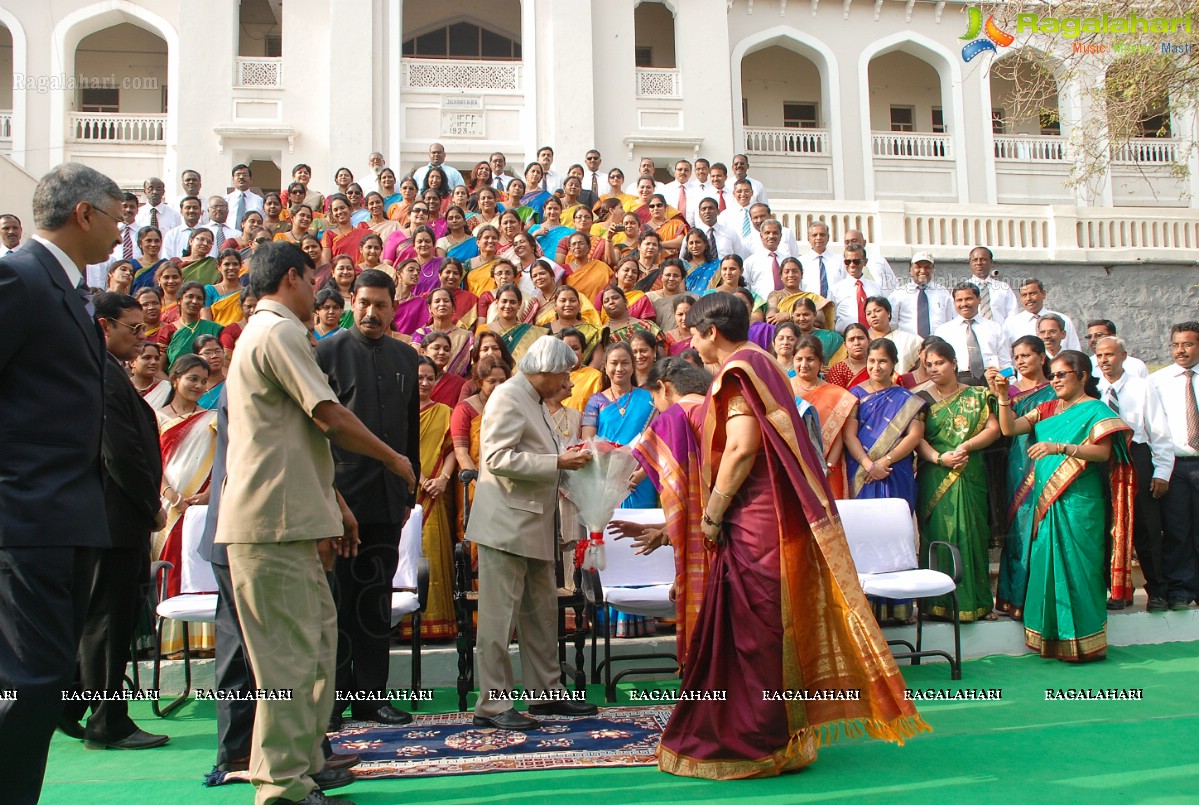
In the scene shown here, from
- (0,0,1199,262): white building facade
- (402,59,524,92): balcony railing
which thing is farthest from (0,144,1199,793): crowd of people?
(402,59,524,92): balcony railing

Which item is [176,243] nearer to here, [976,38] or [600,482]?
[600,482]

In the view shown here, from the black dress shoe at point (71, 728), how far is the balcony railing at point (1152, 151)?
2173 cm

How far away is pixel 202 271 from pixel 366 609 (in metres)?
6.03

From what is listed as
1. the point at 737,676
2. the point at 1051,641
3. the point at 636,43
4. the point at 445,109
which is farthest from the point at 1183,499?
the point at 636,43

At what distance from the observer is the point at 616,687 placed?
16.5ft

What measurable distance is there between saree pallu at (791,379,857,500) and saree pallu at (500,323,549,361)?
7.17ft

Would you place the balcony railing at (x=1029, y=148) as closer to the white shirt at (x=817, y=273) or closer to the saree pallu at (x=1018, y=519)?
the white shirt at (x=817, y=273)

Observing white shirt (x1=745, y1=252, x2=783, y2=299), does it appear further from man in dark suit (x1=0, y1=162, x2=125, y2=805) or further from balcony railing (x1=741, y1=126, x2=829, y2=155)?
balcony railing (x1=741, y1=126, x2=829, y2=155)

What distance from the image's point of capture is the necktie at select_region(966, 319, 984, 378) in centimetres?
807

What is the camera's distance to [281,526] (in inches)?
120

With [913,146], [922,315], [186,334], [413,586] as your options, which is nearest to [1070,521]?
[922,315]

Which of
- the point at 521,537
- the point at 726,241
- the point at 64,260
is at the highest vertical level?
the point at 726,241

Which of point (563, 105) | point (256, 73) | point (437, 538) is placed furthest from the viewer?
point (563, 105)

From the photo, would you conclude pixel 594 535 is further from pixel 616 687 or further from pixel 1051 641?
pixel 1051 641
